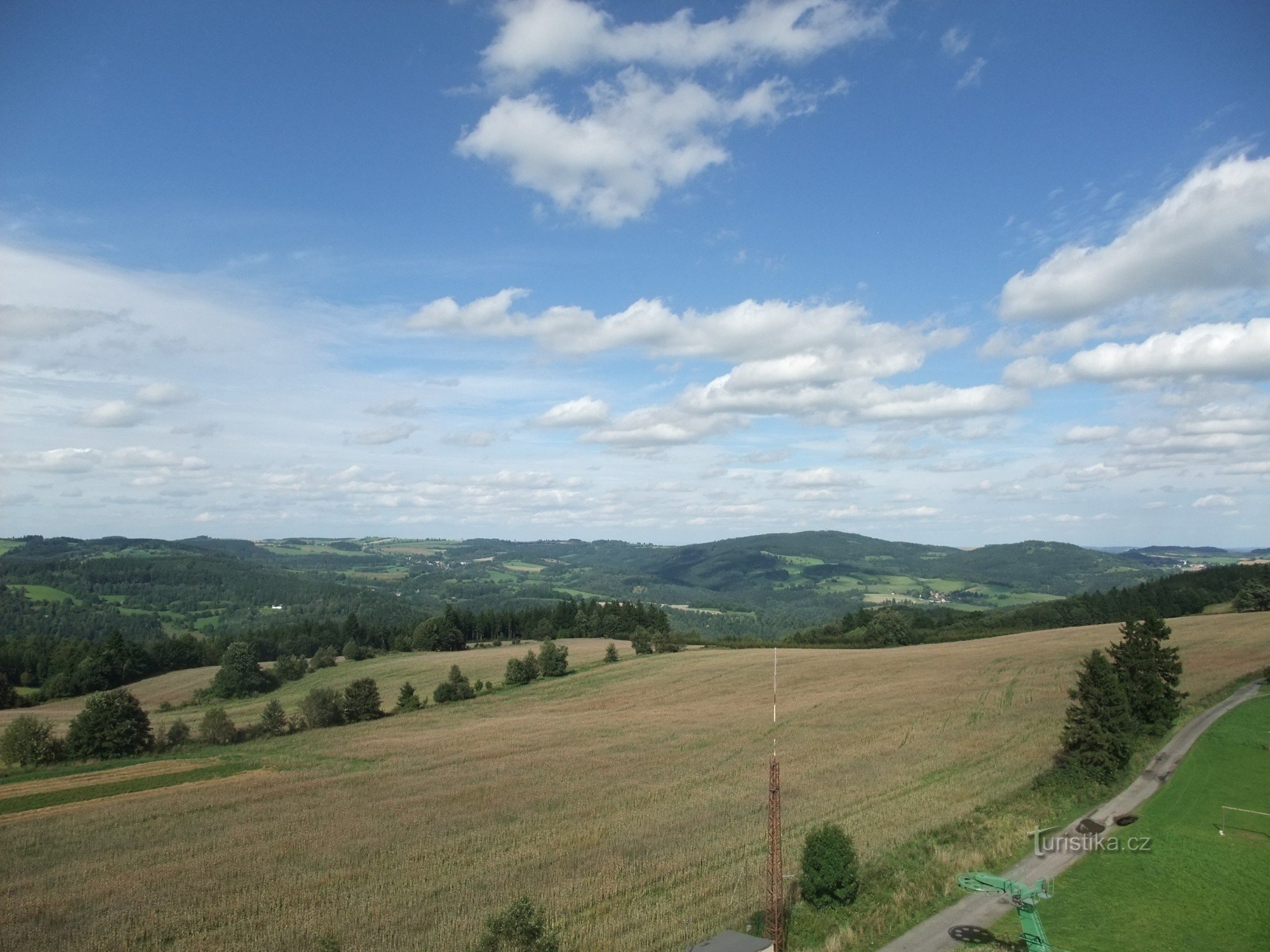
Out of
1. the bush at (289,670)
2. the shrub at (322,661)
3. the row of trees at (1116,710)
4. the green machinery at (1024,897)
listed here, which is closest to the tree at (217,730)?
the bush at (289,670)

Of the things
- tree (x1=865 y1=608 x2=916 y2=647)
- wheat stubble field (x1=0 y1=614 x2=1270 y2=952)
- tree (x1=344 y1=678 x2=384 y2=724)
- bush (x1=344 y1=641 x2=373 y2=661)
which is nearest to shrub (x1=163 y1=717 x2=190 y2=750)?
wheat stubble field (x1=0 y1=614 x2=1270 y2=952)

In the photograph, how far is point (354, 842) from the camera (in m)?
31.0

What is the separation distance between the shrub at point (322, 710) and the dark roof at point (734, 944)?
60.4 metres

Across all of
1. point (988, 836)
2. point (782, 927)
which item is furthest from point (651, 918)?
point (988, 836)

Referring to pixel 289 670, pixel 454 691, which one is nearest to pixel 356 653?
pixel 289 670

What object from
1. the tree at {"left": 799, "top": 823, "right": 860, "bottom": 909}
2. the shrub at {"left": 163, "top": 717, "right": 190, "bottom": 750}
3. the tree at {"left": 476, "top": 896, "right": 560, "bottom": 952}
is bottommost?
the shrub at {"left": 163, "top": 717, "right": 190, "bottom": 750}

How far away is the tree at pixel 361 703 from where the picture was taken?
70.8 m

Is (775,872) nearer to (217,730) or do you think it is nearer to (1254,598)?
(217,730)

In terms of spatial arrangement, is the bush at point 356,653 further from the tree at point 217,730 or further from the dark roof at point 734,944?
the dark roof at point 734,944

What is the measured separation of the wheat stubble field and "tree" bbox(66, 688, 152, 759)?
346 inches

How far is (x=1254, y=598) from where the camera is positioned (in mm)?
103312

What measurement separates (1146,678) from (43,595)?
245 m

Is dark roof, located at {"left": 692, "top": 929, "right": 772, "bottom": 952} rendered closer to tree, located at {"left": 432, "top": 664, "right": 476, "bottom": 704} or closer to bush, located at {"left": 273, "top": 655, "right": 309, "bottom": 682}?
tree, located at {"left": 432, "top": 664, "right": 476, "bottom": 704}

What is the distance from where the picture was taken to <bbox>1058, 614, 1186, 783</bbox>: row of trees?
34750mm
